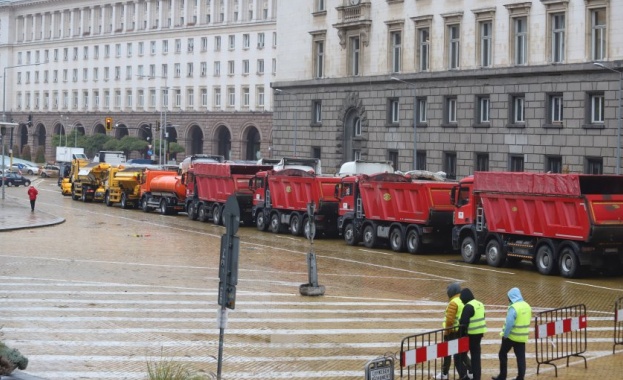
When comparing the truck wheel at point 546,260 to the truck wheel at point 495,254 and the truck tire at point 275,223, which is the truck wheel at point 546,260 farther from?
the truck tire at point 275,223

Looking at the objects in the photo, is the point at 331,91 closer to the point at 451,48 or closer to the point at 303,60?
the point at 303,60

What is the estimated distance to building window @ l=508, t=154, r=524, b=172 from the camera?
60931 millimetres

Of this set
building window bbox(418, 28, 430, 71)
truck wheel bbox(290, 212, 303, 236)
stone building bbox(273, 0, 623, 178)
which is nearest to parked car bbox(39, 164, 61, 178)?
stone building bbox(273, 0, 623, 178)

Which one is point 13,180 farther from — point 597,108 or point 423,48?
point 597,108

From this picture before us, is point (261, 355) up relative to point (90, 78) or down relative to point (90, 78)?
down

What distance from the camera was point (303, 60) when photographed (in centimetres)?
7769

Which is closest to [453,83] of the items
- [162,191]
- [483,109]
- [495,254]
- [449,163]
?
[483,109]

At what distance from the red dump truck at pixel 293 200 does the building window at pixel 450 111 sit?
16772mm

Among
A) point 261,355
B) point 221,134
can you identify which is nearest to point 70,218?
point 261,355

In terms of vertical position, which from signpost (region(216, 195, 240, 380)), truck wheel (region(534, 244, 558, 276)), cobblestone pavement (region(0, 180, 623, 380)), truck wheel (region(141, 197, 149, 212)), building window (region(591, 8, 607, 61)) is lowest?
cobblestone pavement (region(0, 180, 623, 380))

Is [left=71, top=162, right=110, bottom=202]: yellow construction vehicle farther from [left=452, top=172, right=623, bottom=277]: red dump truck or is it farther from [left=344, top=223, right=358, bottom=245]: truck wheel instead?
[left=452, top=172, right=623, bottom=277]: red dump truck

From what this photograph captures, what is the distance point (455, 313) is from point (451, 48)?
157ft

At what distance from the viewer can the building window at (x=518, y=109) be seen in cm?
6049

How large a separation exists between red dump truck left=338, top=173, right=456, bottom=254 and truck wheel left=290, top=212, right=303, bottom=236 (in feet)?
11.6
